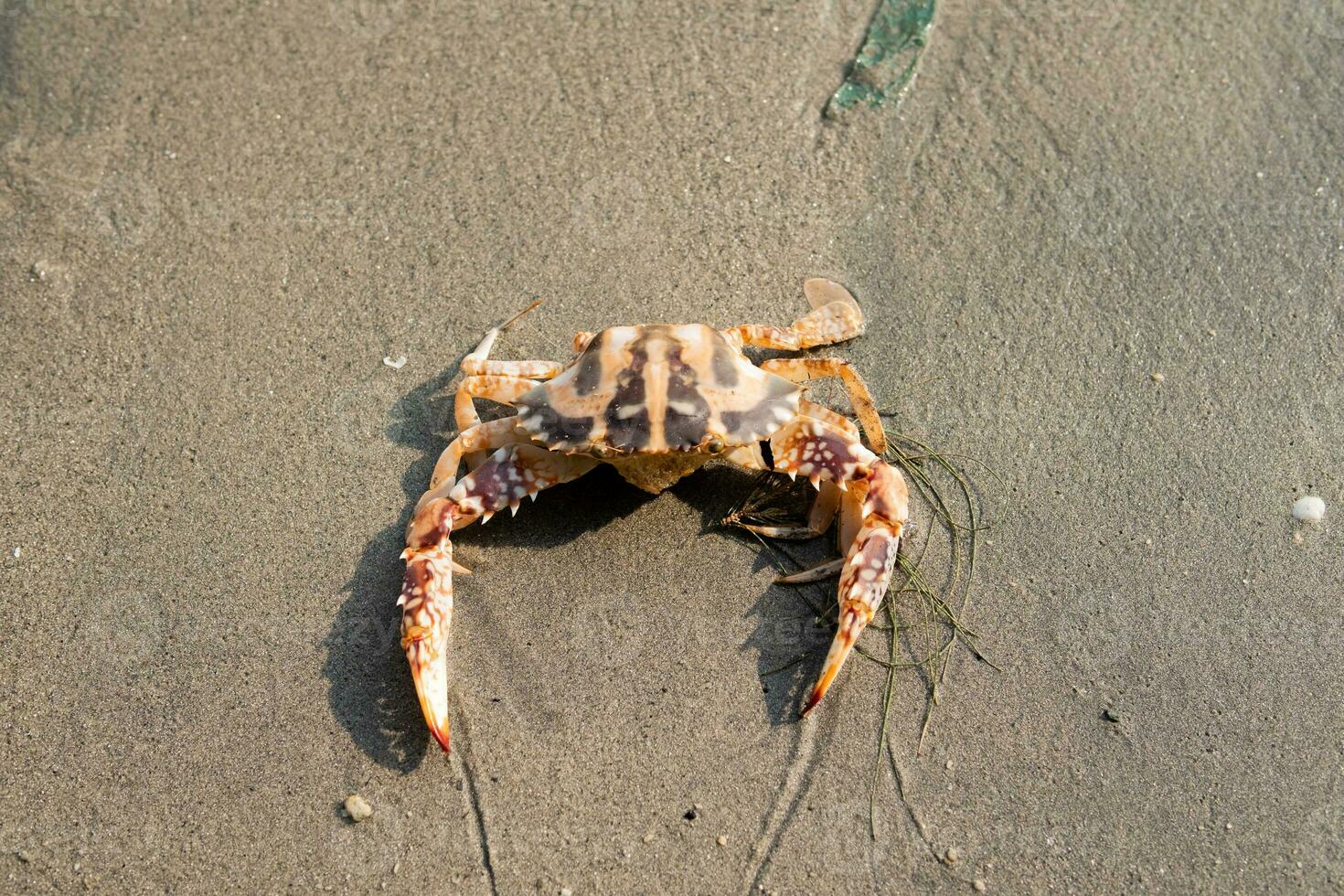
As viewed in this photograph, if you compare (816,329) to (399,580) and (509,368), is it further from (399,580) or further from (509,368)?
(399,580)

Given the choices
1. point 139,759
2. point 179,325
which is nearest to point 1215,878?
point 139,759

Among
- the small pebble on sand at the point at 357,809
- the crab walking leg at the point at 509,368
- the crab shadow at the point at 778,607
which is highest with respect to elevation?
the crab walking leg at the point at 509,368

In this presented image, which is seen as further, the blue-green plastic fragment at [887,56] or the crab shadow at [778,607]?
the blue-green plastic fragment at [887,56]

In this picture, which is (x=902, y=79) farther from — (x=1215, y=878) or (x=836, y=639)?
(x=1215, y=878)

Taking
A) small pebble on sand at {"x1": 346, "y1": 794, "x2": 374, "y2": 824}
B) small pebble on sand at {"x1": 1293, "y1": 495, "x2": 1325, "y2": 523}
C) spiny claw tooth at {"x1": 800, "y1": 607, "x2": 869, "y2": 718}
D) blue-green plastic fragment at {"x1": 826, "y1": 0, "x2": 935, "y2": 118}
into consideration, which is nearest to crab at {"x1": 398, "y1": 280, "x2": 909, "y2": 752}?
spiny claw tooth at {"x1": 800, "y1": 607, "x2": 869, "y2": 718}

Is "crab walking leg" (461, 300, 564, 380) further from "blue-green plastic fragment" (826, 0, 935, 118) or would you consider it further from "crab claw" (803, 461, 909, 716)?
"blue-green plastic fragment" (826, 0, 935, 118)

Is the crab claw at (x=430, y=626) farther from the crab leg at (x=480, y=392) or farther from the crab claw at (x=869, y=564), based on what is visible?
the crab claw at (x=869, y=564)

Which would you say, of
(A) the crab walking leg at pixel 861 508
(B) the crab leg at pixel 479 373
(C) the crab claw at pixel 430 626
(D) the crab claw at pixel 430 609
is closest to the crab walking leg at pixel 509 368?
(B) the crab leg at pixel 479 373
